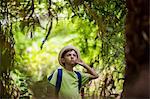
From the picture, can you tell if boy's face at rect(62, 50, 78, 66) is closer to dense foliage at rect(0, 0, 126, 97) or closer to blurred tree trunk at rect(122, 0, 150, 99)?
dense foliage at rect(0, 0, 126, 97)

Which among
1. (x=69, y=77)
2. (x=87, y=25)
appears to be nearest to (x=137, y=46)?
(x=69, y=77)

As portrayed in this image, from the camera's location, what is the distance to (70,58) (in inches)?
131

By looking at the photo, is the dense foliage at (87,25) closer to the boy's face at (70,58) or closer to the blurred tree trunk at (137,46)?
the boy's face at (70,58)

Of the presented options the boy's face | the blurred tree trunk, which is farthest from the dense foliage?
A: the blurred tree trunk

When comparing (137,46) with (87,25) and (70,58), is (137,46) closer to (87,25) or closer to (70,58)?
(70,58)

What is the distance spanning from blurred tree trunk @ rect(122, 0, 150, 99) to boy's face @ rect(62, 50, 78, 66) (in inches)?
69.5

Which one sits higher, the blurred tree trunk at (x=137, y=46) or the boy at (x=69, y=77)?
the blurred tree trunk at (x=137, y=46)

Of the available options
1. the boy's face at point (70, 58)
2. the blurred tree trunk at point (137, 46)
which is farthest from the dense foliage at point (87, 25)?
the blurred tree trunk at point (137, 46)

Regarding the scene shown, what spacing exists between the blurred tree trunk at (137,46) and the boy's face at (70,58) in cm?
177

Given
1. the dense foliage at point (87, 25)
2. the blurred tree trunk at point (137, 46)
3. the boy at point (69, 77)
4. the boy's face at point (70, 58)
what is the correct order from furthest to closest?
the dense foliage at point (87, 25) → the boy's face at point (70, 58) → the boy at point (69, 77) → the blurred tree trunk at point (137, 46)

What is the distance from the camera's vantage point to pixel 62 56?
3396mm

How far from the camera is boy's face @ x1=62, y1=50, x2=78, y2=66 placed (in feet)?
10.9

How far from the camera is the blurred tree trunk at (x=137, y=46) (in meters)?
1.36

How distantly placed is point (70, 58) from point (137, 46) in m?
1.87
